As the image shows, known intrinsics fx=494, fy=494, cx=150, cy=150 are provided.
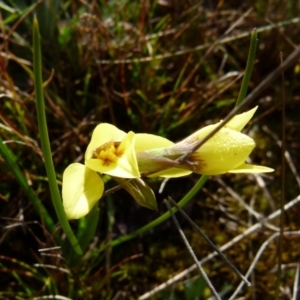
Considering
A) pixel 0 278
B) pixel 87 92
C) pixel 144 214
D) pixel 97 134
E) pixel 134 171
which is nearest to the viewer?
pixel 134 171

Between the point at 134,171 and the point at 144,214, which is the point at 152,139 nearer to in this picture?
the point at 134,171

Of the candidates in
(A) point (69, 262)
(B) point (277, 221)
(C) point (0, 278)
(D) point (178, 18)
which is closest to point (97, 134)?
(A) point (69, 262)

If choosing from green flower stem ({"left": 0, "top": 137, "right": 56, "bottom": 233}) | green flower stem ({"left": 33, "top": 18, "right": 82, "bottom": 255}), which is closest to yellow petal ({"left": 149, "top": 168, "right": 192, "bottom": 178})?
green flower stem ({"left": 33, "top": 18, "right": 82, "bottom": 255})

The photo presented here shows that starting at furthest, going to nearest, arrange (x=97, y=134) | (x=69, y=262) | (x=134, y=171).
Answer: (x=69, y=262), (x=97, y=134), (x=134, y=171)

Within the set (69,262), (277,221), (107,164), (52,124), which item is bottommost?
(277,221)

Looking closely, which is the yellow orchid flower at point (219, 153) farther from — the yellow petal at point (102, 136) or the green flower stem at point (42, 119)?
the green flower stem at point (42, 119)

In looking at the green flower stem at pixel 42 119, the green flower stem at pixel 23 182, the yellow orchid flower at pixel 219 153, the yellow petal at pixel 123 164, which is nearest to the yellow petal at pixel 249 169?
the yellow orchid flower at pixel 219 153

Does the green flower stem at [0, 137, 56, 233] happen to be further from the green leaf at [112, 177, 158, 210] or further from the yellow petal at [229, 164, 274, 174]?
the yellow petal at [229, 164, 274, 174]
